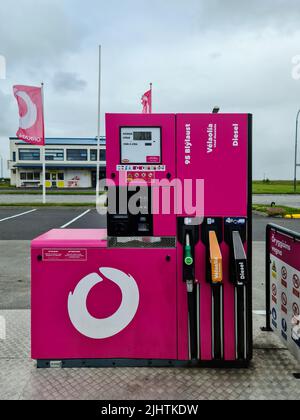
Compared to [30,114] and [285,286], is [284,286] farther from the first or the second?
[30,114]

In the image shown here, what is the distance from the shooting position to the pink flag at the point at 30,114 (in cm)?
1700

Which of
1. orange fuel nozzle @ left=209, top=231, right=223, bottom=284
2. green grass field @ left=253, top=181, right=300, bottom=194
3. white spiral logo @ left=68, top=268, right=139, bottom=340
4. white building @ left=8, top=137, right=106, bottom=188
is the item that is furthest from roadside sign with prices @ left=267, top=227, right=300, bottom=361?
white building @ left=8, top=137, right=106, bottom=188

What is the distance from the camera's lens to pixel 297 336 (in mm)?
2971

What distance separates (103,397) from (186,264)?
1180 mm

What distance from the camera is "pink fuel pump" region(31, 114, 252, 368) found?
9.78 feet

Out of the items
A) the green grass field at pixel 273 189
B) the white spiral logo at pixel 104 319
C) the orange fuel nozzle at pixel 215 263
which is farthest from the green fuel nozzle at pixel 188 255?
the green grass field at pixel 273 189

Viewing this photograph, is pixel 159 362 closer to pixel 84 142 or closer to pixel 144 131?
pixel 144 131

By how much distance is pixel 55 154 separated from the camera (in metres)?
48.4

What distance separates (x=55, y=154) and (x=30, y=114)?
3200 centimetres

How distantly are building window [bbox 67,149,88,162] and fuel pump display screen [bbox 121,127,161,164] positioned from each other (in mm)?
47078
